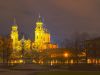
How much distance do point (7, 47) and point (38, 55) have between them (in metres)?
58.3

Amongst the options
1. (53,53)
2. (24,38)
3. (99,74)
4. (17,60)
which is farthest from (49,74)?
(53,53)

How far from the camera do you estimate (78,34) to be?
127500 millimetres

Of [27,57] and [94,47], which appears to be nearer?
[94,47]

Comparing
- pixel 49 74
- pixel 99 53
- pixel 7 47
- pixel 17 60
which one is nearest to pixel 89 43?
pixel 99 53

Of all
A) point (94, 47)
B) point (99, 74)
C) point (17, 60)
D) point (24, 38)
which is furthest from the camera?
A: point (24, 38)

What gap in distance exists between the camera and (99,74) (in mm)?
44781

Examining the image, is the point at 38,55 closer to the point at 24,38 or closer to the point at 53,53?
the point at 24,38

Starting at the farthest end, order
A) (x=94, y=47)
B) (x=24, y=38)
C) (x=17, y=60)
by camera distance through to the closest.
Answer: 1. (x=24, y=38)
2. (x=17, y=60)
3. (x=94, y=47)

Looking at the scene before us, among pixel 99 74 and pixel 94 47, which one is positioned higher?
pixel 94 47

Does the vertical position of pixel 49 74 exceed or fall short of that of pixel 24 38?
it falls short

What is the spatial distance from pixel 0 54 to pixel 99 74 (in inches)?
3148

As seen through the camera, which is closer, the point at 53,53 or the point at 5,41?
the point at 5,41

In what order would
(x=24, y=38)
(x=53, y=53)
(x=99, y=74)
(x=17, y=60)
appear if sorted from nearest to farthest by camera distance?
(x=99, y=74) → (x=17, y=60) → (x=24, y=38) → (x=53, y=53)

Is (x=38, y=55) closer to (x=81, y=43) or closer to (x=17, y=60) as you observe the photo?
(x=17, y=60)
